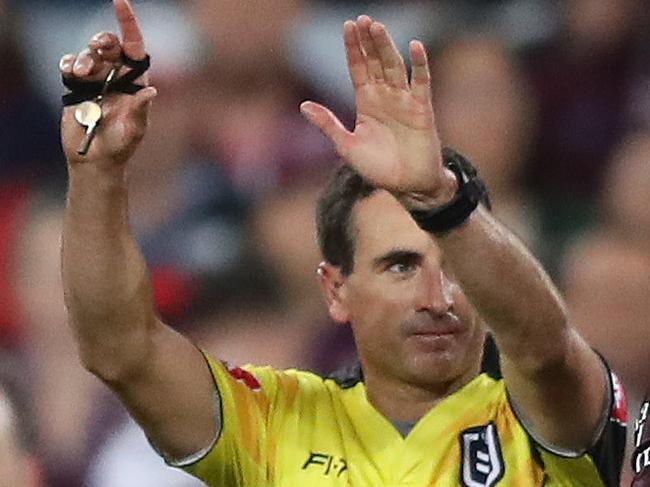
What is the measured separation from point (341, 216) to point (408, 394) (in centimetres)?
33

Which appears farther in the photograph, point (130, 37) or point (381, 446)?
point (381, 446)

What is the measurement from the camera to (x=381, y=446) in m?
2.41

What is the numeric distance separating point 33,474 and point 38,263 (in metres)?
0.79

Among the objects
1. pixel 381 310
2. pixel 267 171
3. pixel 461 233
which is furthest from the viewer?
pixel 267 171

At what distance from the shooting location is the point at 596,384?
223 cm

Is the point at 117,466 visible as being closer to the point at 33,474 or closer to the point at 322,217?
the point at 33,474

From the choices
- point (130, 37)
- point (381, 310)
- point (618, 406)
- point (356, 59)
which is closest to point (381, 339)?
point (381, 310)

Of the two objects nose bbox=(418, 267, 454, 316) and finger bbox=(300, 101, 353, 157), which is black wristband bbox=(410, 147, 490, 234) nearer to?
finger bbox=(300, 101, 353, 157)

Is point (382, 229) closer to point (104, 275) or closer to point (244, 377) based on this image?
point (244, 377)

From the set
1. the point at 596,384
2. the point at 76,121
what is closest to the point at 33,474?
the point at 76,121

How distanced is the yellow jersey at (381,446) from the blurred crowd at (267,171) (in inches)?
29.8

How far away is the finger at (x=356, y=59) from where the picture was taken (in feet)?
6.95

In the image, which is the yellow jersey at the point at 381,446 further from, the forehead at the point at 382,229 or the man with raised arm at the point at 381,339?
the forehead at the point at 382,229

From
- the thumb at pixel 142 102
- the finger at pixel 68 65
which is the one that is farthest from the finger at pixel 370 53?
the finger at pixel 68 65
